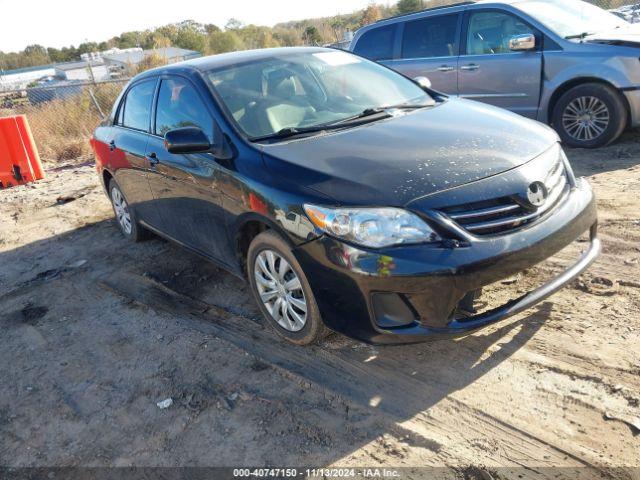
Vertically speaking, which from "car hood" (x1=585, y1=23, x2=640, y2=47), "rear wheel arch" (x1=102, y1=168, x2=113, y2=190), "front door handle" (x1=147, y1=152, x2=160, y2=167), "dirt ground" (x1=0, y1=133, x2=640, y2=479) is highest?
"car hood" (x1=585, y1=23, x2=640, y2=47)

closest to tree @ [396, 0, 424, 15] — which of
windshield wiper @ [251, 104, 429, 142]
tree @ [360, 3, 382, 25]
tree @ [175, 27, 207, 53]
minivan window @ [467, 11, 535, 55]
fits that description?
tree @ [360, 3, 382, 25]

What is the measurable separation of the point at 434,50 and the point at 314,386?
595 cm

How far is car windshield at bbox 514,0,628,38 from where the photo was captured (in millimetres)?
6605

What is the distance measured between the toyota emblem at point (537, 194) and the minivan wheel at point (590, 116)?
13.5 ft

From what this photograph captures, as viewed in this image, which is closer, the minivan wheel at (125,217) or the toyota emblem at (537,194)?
the toyota emblem at (537,194)

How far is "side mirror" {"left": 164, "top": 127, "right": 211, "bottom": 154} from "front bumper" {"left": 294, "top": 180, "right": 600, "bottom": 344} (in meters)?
1.06

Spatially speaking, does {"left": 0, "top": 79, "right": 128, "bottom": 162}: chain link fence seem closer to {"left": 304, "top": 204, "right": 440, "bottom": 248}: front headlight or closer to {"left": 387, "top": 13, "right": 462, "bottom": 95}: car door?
{"left": 387, "top": 13, "right": 462, "bottom": 95}: car door

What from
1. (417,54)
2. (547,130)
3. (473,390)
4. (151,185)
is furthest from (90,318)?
(417,54)

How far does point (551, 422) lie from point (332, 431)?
3.36 ft

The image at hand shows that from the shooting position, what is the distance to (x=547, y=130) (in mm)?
3479

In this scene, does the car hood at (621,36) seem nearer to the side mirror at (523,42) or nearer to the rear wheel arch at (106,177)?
the side mirror at (523,42)

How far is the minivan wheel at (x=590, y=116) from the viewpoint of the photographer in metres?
6.20

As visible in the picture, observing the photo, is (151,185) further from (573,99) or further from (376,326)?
(573,99)

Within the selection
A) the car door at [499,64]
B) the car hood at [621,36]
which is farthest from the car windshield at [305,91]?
the car hood at [621,36]
